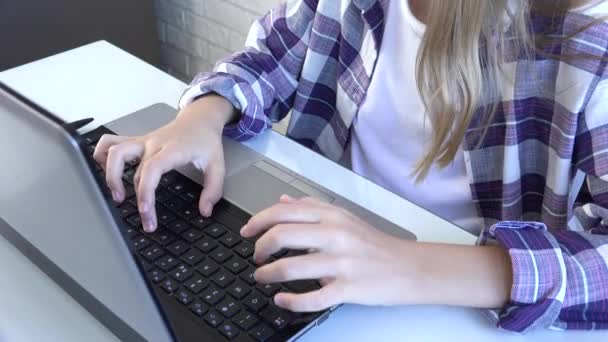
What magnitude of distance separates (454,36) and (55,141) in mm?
464

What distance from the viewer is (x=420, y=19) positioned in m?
0.79

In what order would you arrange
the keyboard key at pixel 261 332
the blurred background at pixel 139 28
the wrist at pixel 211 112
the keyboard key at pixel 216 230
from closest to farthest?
the keyboard key at pixel 261 332, the keyboard key at pixel 216 230, the wrist at pixel 211 112, the blurred background at pixel 139 28

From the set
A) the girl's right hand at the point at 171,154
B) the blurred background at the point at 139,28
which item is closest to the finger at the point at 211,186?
the girl's right hand at the point at 171,154

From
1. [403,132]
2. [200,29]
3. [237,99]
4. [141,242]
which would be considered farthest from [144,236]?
[200,29]

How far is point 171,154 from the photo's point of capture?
65 cm

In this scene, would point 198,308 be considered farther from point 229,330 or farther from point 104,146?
point 104,146

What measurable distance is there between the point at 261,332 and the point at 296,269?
0.05 meters

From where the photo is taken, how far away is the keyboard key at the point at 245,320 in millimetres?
494

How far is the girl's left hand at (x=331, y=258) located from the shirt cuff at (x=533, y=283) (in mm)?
76

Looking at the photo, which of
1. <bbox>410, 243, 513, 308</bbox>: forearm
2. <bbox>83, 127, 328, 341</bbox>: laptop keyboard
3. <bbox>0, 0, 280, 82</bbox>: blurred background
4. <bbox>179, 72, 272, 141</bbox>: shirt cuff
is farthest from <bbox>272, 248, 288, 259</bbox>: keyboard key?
<bbox>0, 0, 280, 82</bbox>: blurred background

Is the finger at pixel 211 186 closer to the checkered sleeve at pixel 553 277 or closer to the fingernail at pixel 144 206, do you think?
the fingernail at pixel 144 206

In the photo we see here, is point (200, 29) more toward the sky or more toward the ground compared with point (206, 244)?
more toward the ground

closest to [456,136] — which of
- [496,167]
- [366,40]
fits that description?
[496,167]

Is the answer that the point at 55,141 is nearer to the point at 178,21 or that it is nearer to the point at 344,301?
the point at 344,301
